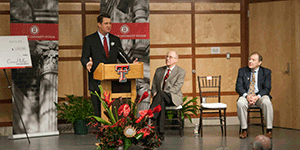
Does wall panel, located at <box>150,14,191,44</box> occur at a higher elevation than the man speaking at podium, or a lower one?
higher

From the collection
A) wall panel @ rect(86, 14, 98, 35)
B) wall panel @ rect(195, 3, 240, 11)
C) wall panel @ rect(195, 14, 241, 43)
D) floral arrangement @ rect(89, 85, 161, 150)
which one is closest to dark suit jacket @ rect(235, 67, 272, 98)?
wall panel @ rect(195, 14, 241, 43)

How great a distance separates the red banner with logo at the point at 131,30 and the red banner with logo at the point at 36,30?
1.00m

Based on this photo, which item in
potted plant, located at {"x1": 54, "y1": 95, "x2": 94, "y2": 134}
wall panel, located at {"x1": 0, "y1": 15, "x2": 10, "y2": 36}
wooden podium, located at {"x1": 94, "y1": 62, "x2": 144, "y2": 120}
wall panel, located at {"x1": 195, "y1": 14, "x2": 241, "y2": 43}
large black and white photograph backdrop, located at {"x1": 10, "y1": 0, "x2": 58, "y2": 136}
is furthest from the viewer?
wall panel, located at {"x1": 195, "y1": 14, "x2": 241, "y2": 43}

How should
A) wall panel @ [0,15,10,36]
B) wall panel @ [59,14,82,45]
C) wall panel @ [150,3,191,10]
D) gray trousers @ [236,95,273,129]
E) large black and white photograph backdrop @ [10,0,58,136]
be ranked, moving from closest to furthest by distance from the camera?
gray trousers @ [236,95,273,129] < large black and white photograph backdrop @ [10,0,58,136] < wall panel @ [0,15,10,36] < wall panel @ [59,14,82,45] < wall panel @ [150,3,191,10]

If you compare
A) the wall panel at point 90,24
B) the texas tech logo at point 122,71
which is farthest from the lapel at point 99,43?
the wall panel at point 90,24

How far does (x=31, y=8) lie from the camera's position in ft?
18.3

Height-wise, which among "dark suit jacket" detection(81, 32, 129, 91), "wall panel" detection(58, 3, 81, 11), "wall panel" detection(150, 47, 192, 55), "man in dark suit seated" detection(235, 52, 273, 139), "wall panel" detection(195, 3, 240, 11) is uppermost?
"wall panel" detection(195, 3, 240, 11)

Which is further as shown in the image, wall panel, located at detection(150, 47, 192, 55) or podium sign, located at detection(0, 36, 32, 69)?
wall panel, located at detection(150, 47, 192, 55)

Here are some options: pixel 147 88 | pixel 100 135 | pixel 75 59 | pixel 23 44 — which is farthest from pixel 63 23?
pixel 100 135

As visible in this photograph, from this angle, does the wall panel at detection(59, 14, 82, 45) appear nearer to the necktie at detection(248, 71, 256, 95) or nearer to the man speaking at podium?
the man speaking at podium

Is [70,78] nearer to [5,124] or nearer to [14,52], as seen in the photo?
[14,52]

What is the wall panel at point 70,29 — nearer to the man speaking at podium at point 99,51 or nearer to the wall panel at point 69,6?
the wall panel at point 69,6

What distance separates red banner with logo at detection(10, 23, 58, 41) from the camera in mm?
5527

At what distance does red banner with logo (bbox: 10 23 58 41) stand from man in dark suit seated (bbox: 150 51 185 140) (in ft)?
6.18
